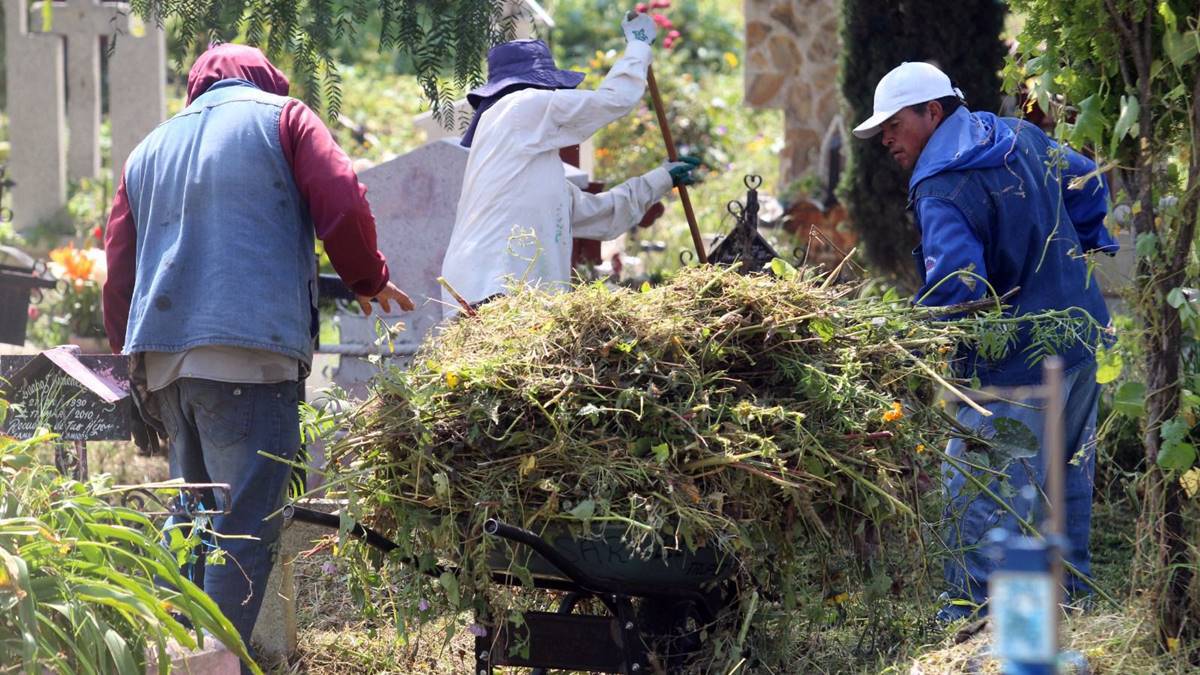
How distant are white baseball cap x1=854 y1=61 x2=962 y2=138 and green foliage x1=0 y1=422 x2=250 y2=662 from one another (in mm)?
2345

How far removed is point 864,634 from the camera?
3652mm

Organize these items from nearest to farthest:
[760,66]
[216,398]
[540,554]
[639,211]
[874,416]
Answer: [540,554] → [874,416] → [216,398] → [639,211] → [760,66]

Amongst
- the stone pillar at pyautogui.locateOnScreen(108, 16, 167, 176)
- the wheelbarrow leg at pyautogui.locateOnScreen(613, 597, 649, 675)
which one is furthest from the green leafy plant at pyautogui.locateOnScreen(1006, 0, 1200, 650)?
the stone pillar at pyautogui.locateOnScreen(108, 16, 167, 176)

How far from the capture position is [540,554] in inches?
113

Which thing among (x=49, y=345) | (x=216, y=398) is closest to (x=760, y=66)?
(x=49, y=345)

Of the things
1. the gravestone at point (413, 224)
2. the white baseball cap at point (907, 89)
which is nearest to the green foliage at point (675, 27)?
the gravestone at point (413, 224)

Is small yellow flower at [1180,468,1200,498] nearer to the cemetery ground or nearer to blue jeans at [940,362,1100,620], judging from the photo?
the cemetery ground

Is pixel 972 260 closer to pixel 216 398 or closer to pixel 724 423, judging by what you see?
pixel 724 423

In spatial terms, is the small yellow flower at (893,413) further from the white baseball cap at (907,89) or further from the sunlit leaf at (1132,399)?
the white baseball cap at (907,89)

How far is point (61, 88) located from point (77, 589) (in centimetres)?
894

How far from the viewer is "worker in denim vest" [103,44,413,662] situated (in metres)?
3.55

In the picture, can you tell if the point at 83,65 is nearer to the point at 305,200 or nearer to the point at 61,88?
the point at 61,88

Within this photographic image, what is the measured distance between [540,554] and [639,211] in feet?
7.30

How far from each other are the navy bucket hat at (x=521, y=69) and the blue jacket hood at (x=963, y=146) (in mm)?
1243
